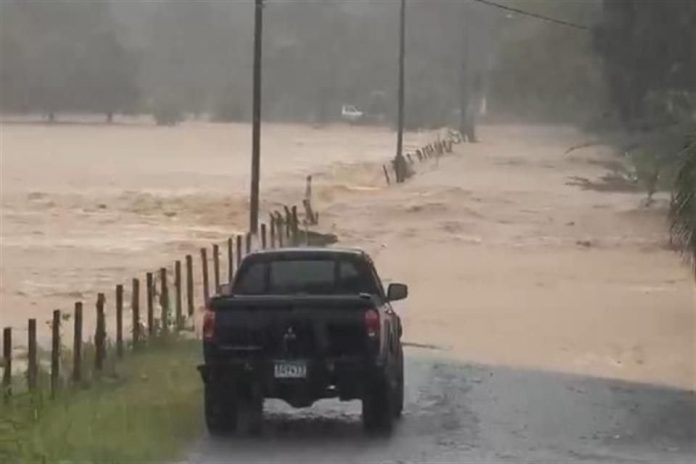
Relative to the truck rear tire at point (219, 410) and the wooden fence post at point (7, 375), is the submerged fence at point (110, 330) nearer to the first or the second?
the wooden fence post at point (7, 375)

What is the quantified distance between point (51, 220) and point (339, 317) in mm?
41683

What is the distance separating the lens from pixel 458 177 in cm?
7706

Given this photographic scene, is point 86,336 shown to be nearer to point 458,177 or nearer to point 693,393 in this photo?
point 693,393

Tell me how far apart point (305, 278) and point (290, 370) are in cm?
172

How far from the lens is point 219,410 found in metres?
15.6

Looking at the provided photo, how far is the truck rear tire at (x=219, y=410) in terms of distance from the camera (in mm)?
15453

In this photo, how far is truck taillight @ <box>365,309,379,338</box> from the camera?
1499 cm

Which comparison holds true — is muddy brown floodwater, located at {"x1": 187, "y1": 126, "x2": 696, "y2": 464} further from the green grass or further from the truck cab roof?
the truck cab roof

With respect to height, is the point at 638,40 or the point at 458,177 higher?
the point at 638,40

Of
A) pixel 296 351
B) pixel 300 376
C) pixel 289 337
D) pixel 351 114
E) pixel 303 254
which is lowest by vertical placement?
pixel 351 114

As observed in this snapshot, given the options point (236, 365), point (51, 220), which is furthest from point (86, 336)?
point (51, 220)

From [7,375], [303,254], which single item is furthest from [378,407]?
[7,375]

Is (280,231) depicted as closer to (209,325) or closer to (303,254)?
(303,254)

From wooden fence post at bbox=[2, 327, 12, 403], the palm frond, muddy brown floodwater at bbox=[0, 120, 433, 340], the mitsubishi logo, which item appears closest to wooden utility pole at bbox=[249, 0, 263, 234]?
muddy brown floodwater at bbox=[0, 120, 433, 340]
